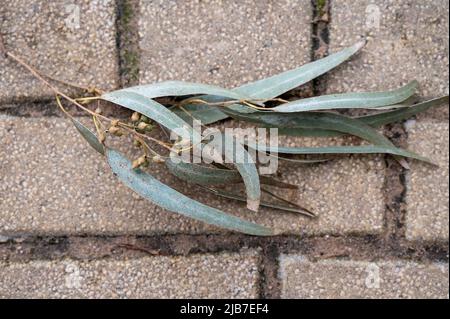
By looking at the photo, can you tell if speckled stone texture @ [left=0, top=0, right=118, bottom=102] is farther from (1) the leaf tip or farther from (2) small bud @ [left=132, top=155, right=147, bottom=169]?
(1) the leaf tip

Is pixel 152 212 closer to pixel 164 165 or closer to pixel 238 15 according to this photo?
pixel 164 165

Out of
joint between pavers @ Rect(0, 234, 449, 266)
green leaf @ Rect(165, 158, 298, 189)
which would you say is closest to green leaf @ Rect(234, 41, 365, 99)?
green leaf @ Rect(165, 158, 298, 189)

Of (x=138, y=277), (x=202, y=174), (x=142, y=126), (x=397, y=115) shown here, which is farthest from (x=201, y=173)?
(x=397, y=115)

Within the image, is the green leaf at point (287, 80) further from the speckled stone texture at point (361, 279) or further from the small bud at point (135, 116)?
the speckled stone texture at point (361, 279)

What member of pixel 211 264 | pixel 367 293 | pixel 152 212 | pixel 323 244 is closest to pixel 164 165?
pixel 152 212

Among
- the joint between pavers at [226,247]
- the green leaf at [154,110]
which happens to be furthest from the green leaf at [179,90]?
the joint between pavers at [226,247]

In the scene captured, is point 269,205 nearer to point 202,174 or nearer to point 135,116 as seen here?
point 202,174
